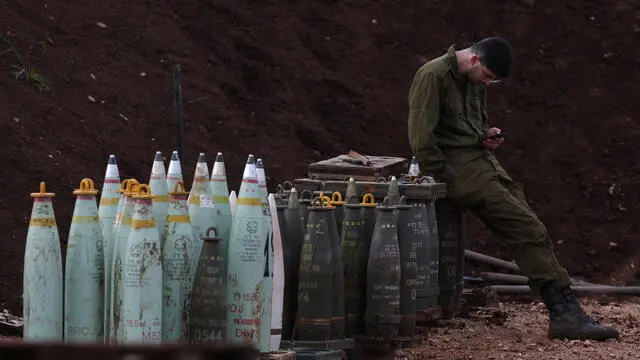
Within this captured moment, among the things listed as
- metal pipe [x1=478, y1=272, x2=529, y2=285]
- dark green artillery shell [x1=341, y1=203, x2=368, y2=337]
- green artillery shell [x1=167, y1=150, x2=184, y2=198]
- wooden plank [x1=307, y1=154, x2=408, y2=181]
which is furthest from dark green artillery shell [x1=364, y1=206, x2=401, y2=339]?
metal pipe [x1=478, y1=272, x2=529, y2=285]

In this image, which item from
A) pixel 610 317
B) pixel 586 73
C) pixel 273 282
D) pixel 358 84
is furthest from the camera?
pixel 586 73

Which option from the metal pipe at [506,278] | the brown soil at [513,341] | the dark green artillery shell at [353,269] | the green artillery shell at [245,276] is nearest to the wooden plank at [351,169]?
the brown soil at [513,341]

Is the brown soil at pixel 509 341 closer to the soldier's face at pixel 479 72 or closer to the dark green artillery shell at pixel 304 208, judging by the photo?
the dark green artillery shell at pixel 304 208

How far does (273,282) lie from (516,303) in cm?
468

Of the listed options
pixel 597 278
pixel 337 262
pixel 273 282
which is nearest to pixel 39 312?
pixel 273 282

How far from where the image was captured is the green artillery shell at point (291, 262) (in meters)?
6.91

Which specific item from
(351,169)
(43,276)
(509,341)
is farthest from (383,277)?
(43,276)

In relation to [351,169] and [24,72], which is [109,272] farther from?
[24,72]

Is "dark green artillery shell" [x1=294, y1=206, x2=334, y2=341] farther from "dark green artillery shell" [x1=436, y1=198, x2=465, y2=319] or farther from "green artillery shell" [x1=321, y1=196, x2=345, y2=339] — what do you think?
"dark green artillery shell" [x1=436, y1=198, x2=465, y2=319]

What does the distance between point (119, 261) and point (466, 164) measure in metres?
3.76

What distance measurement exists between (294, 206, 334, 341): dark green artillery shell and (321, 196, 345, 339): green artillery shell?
31 millimetres

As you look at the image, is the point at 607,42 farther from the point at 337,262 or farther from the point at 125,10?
the point at 337,262

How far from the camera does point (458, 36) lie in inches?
589

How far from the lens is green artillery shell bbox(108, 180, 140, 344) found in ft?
17.3
